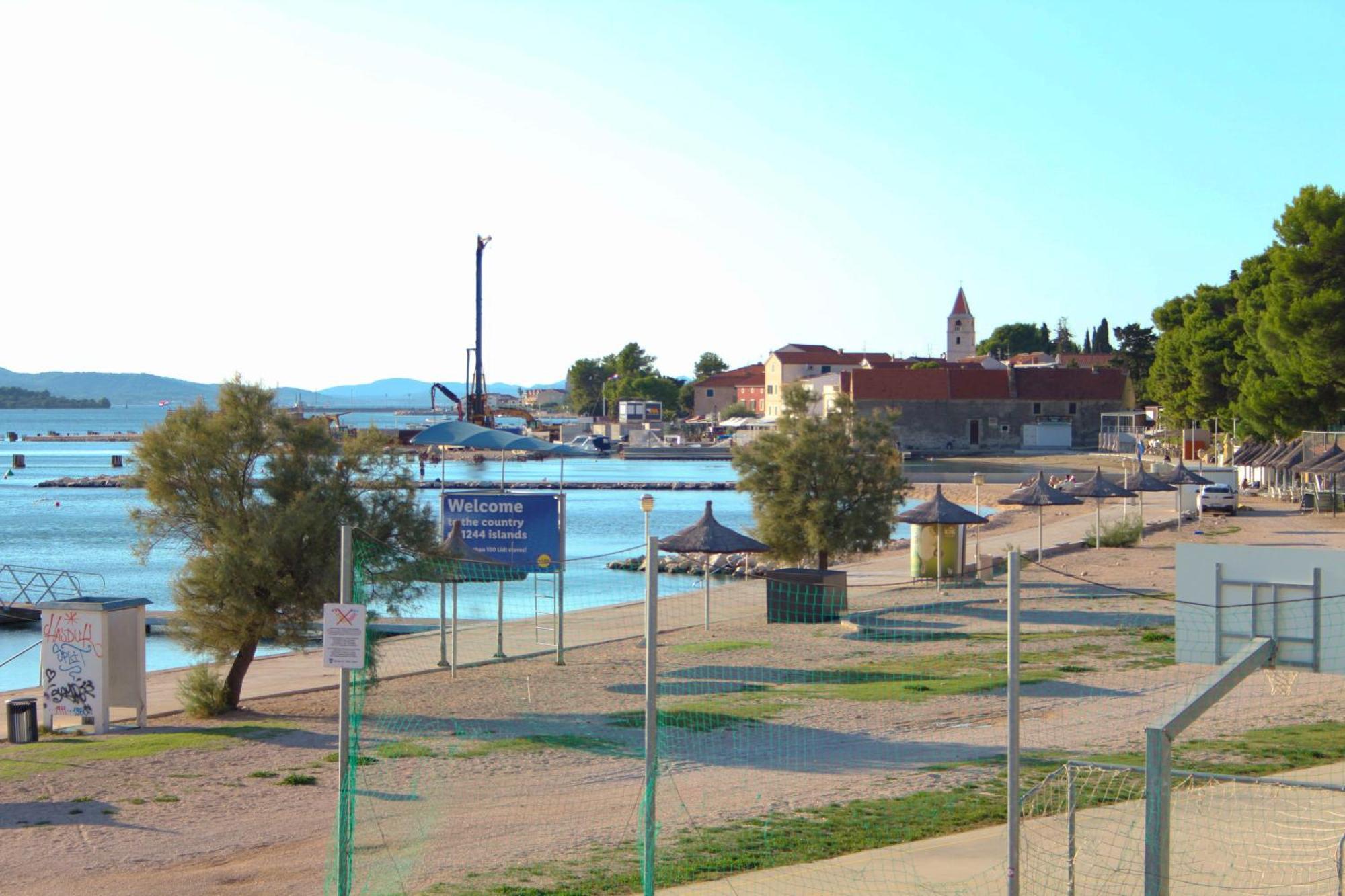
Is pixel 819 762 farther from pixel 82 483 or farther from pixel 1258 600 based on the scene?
pixel 82 483

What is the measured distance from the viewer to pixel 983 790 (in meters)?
10.6

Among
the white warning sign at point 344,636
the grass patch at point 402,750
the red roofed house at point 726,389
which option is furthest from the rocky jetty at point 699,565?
the red roofed house at point 726,389

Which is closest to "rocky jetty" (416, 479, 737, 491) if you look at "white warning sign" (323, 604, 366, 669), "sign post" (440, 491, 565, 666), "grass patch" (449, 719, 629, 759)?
"sign post" (440, 491, 565, 666)

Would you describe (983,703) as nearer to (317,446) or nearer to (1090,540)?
(317,446)

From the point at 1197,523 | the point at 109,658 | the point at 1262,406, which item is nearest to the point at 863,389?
the point at 1262,406

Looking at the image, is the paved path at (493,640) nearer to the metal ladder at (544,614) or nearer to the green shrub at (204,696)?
the metal ladder at (544,614)

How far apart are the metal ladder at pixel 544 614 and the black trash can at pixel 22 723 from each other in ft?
22.2

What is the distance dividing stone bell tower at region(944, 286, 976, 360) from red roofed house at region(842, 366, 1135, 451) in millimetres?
50925

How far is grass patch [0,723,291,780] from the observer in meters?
13.1

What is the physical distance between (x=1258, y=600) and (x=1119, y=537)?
101ft

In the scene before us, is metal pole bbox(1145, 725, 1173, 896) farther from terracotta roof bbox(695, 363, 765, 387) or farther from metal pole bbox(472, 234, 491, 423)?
terracotta roof bbox(695, 363, 765, 387)

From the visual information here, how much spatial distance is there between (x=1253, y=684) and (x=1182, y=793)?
6.41m

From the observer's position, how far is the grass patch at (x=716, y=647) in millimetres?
19750

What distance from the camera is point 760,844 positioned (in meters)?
9.26
